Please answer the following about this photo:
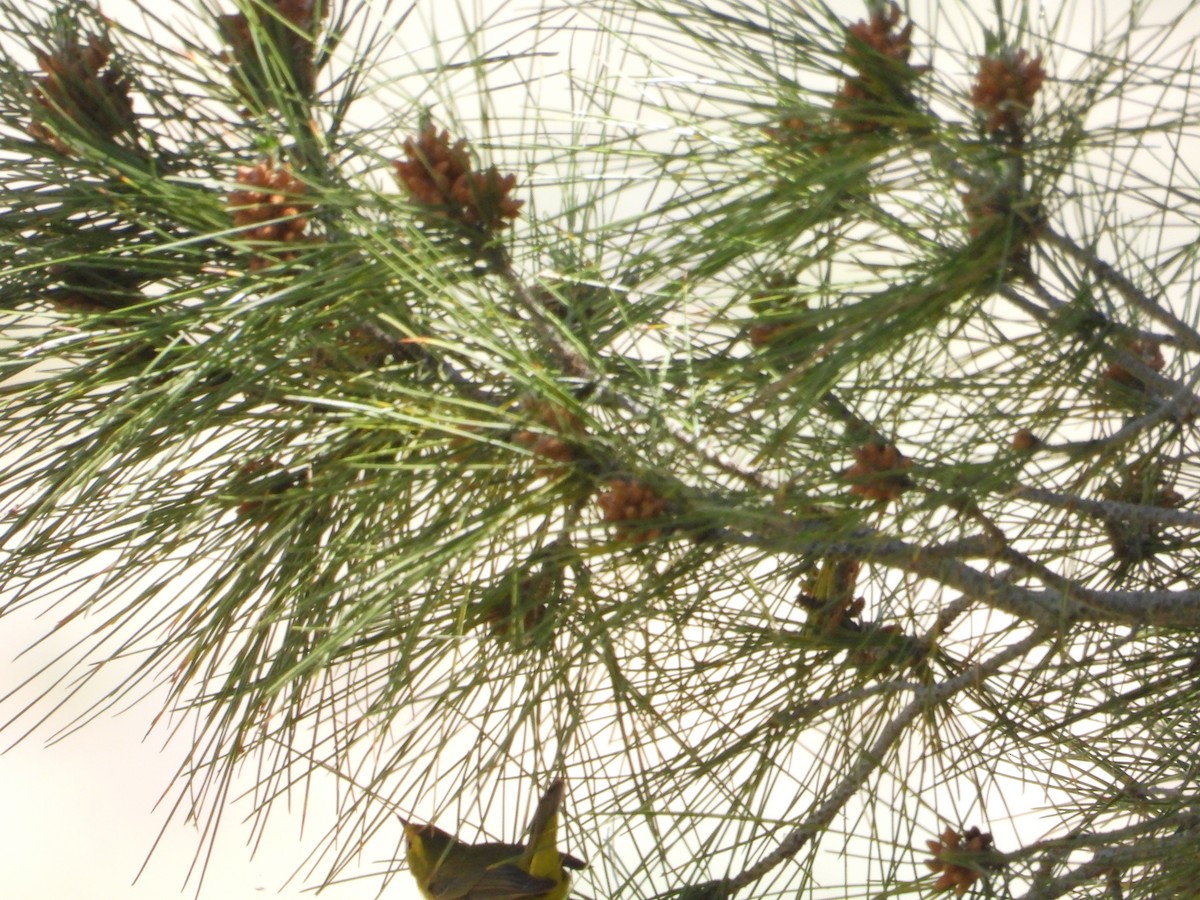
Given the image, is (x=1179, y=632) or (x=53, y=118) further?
(x=1179, y=632)

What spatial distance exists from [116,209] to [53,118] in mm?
41

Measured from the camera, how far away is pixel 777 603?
515mm

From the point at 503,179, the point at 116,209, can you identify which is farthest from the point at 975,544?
the point at 116,209

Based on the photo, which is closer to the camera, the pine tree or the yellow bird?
the pine tree

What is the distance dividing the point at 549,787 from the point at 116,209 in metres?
0.26

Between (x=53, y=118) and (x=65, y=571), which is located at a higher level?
(x=53, y=118)

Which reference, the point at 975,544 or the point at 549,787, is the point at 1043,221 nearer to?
the point at 975,544

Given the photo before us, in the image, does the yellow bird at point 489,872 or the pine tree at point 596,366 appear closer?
the pine tree at point 596,366

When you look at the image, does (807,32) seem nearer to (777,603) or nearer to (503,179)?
(503,179)

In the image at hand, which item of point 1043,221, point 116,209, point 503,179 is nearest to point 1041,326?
point 1043,221

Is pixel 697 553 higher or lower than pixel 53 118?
lower

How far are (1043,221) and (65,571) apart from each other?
0.34 meters

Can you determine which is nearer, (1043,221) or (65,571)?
(1043,221)

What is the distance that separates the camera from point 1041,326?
16.3 inches
